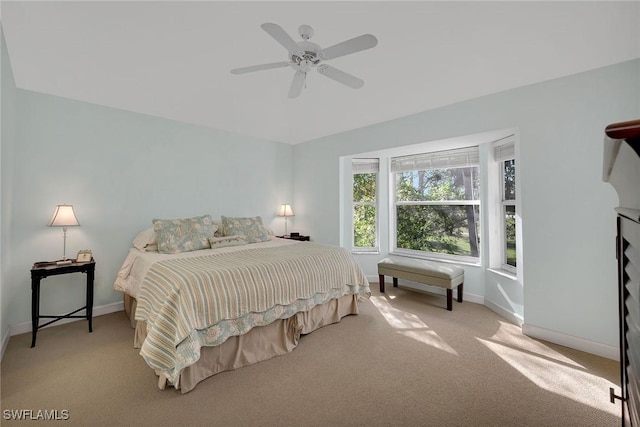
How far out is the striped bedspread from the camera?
1.85m

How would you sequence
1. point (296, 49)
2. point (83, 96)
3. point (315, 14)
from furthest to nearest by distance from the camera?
point (83, 96), point (315, 14), point (296, 49)

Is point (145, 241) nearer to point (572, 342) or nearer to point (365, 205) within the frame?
point (365, 205)

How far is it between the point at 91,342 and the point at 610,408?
13.5 ft

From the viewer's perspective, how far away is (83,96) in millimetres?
3061

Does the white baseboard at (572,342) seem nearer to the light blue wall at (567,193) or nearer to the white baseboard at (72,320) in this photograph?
the light blue wall at (567,193)

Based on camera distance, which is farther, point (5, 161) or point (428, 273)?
point (428, 273)

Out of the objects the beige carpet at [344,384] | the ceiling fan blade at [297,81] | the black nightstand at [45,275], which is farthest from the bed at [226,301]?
the ceiling fan blade at [297,81]

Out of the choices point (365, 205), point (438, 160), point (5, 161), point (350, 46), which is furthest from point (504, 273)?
point (5, 161)

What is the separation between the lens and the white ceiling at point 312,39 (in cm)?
224

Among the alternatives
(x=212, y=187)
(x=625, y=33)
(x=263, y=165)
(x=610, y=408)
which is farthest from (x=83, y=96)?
(x=610, y=408)

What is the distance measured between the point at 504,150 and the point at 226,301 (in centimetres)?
355

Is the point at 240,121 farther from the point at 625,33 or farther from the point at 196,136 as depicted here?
the point at 625,33

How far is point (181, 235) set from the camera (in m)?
3.10

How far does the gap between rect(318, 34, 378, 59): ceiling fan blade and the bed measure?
70.2 inches
